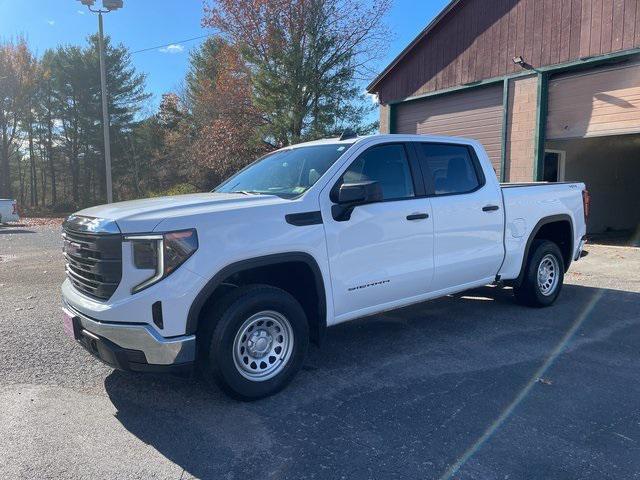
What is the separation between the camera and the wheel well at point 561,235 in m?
6.76

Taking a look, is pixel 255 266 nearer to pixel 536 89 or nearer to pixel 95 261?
pixel 95 261

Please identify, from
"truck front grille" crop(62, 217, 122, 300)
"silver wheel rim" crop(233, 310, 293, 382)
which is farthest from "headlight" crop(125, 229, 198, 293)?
"silver wheel rim" crop(233, 310, 293, 382)

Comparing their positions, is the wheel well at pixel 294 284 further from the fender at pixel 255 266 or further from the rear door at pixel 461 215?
the rear door at pixel 461 215

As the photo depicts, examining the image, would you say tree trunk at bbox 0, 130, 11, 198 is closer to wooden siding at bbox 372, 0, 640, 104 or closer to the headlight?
wooden siding at bbox 372, 0, 640, 104

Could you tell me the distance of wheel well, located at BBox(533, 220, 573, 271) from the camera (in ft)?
22.2

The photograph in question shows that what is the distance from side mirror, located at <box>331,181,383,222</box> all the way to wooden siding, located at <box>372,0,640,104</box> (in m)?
10.2

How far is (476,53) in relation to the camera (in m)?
14.7

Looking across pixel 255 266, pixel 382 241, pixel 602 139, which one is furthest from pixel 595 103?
pixel 255 266

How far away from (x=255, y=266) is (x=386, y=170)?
68.4 inches

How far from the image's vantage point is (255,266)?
12.1 ft

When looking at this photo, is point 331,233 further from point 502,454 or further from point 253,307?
point 502,454

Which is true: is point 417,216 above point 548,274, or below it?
above

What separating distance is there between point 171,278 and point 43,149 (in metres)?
50.5

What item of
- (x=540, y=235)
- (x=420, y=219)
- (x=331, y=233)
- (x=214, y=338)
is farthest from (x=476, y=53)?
(x=214, y=338)
